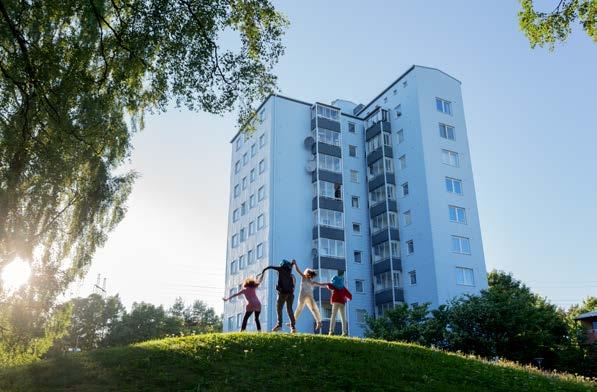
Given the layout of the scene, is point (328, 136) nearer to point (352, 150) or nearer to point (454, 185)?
point (352, 150)

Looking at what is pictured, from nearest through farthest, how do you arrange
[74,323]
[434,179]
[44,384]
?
[44,384]
[434,179]
[74,323]

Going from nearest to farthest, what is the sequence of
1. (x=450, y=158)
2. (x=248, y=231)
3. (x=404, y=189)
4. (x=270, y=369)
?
(x=270, y=369) < (x=450, y=158) < (x=404, y=189) < (x=248, y=231)

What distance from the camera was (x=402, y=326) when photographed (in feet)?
105

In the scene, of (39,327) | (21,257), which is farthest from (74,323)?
(21,257)

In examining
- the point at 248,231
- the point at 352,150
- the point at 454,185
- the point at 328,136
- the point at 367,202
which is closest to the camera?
the point at 454,185

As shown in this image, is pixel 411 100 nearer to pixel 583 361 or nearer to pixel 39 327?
pixel 583 361

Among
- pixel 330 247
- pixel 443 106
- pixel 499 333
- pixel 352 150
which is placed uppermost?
pixel 443 106

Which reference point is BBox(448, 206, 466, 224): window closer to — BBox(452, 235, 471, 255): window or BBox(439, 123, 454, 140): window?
BBox(452, 235, 471, 255): window

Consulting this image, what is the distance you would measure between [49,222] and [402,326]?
20242mm

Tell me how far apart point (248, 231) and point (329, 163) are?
10.4 meters

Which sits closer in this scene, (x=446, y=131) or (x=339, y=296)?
(x=339, y=296)

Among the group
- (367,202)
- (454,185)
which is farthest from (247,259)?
(454,185)

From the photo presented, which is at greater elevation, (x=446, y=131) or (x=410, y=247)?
(x=446, y=131)

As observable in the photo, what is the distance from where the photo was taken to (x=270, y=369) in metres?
12.6
